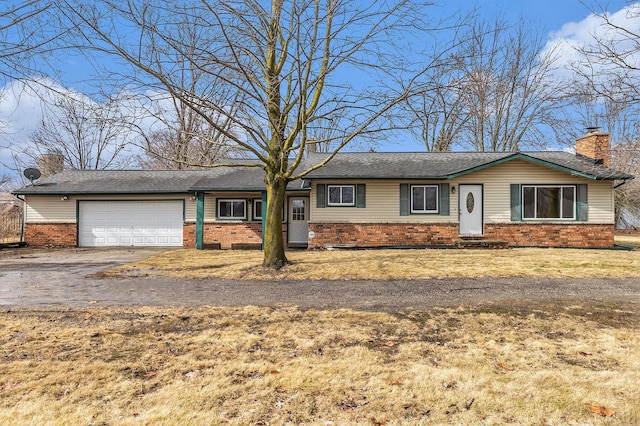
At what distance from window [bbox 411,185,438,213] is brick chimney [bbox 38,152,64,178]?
27943 mm

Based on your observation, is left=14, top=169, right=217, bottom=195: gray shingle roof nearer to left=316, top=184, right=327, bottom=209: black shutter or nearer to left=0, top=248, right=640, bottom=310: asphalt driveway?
left=316, top=184, right=327, bottom=209: black shutter

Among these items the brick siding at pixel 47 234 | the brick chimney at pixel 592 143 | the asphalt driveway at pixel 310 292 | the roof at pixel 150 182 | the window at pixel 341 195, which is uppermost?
the brick chimney at pixel 592 143

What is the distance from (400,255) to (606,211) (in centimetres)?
896

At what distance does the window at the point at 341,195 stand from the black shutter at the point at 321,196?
220 mm

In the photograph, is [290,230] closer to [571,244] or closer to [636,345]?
[571,244]

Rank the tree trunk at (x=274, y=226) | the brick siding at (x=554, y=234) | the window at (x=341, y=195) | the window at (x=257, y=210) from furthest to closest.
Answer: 1. the window at (x=257, y=210)
2. the window at (x=341, y=195)
3. the brick siding at (x=554, y=234)
4. the tree trunk at (x=274, y=226)

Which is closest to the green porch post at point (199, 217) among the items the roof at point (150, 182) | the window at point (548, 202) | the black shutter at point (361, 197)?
the roof at point (150, 182)

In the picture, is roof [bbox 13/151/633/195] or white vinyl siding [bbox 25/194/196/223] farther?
white vinyl siding [bbox 25/194/196/223]

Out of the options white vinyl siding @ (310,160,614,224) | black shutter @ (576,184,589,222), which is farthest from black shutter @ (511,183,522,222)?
black shutter @ (576,184,589,222)

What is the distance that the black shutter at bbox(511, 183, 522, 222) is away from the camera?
567 inches

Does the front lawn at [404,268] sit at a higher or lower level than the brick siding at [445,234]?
lower

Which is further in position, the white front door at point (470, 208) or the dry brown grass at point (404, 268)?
the white front door at point (470, 208)

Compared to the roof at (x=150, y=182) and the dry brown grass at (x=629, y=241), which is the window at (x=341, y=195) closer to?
the roof at (x=150, y=182)

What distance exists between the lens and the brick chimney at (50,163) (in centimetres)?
2777
